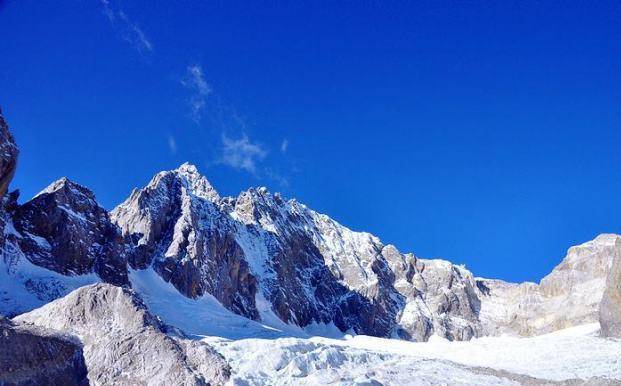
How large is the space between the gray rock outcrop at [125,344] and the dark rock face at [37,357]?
6.37m

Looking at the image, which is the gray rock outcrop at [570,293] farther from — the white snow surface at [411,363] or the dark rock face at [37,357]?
the dark rock face at [37,357]

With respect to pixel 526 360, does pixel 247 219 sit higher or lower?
higher

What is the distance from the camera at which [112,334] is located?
43656mm

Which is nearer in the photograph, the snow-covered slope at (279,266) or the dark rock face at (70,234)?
the dark rock face at (70,234)

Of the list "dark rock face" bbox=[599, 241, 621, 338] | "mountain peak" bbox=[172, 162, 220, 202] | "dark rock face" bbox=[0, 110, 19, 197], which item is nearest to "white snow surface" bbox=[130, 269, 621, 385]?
"dark rock face" bbox=[599, 241, 621, 338]

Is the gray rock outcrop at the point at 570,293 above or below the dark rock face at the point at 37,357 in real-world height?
above

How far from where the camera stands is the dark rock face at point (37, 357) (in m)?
28.4

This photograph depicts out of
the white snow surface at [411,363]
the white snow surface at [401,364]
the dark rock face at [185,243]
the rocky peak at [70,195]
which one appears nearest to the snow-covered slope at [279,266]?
the dark rock face at [185,243]

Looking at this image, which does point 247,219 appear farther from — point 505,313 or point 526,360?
point 526,360

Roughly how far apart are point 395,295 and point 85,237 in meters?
105

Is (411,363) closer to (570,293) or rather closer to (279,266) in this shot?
(570,293)

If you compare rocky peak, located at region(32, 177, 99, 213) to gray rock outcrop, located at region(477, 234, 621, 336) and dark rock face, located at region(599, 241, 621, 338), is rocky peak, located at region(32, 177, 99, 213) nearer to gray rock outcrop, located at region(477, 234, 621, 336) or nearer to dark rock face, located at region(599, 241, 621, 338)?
dark rock face, located at region(599, 241, 621, 338)

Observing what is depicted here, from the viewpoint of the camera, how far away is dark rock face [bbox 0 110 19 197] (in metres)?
46.2

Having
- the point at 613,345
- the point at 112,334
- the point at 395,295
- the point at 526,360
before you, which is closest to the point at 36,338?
the point at 112,334
